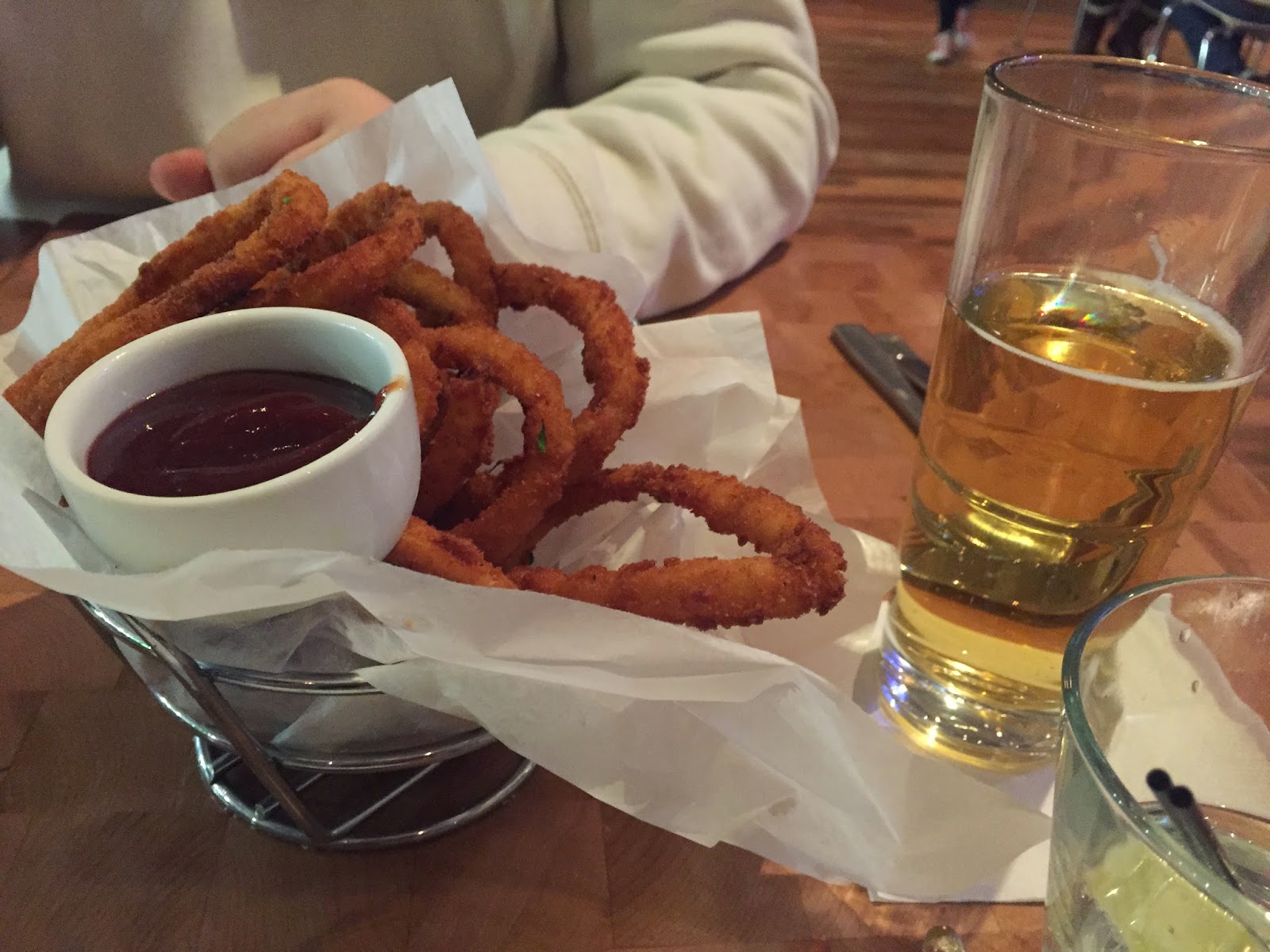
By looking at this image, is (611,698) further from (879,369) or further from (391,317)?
(879,369)

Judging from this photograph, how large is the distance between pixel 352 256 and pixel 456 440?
11 centimetres

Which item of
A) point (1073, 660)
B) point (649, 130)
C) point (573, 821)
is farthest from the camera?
point (649, 130)

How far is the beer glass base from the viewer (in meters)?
0.54

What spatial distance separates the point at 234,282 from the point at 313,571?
203mm

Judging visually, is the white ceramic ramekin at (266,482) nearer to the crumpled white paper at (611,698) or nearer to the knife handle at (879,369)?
the crumpled white paper at (611,698)

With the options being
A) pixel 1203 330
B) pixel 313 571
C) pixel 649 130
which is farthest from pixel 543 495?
pixel 649 130

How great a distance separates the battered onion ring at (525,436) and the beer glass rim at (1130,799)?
0.83ft

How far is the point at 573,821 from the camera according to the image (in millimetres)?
476

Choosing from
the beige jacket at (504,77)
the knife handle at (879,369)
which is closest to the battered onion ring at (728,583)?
the knife handle at (879,369)

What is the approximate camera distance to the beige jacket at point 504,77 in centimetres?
93

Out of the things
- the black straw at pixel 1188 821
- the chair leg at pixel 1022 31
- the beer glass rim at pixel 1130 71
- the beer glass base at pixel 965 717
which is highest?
the beer glass rim at pixel 1130 71

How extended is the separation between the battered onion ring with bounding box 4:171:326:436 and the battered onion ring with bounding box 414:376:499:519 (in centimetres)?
12

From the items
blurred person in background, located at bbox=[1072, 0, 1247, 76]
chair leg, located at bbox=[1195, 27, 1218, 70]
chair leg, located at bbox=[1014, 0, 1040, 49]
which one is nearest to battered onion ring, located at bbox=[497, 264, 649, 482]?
blurred person in background, located at bbox=[1072, 0, 1247, 76]

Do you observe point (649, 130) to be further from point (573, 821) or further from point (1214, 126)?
point (573, 821)
